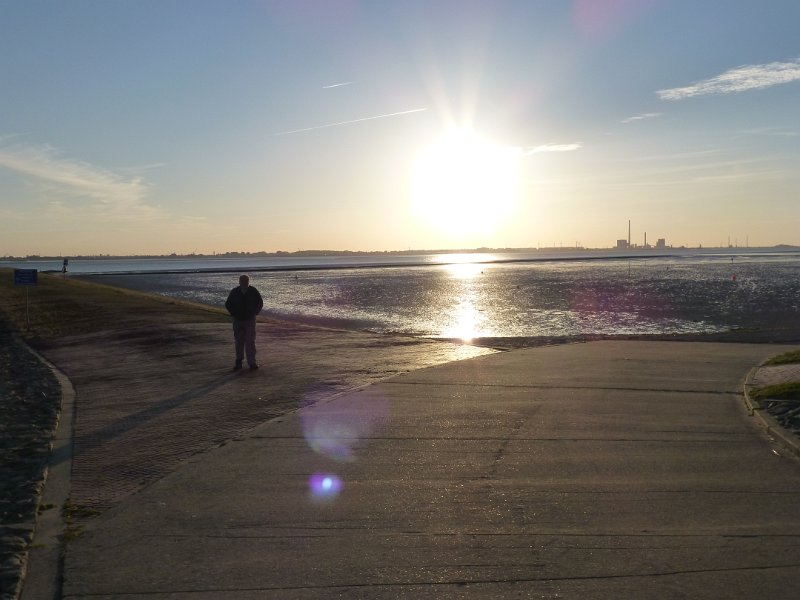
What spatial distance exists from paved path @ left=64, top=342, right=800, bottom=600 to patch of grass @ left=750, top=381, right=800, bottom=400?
0.32 metres

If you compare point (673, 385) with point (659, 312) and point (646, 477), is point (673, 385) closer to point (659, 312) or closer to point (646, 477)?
point (646, 477)

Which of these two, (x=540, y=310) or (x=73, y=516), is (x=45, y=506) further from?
(x=540, y=310)

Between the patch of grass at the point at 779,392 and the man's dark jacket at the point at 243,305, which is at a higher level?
the man's dark jacket at the point at 243,305

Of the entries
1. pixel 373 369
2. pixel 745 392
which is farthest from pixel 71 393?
pixel 745 392

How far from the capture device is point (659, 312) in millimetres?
34188

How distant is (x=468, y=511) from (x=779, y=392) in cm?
572

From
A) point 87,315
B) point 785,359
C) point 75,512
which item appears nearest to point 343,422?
point 75,512

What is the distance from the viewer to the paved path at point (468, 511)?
15.8 ft

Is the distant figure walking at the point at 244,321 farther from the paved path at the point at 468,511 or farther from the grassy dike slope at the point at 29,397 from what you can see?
the paved path at the point at 468,511

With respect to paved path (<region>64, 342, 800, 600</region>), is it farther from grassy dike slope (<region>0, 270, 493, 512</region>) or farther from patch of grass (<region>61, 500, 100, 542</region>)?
grassy dike slope (<region>0, 270, 493, 512</region>)

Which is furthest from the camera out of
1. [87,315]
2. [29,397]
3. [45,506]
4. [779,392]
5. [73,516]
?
[87,315]

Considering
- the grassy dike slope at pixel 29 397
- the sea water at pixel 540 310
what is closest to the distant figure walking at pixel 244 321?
the grassy dike slope at pixel 29 397

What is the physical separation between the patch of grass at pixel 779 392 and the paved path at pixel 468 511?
32cm

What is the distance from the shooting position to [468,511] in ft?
19.8
